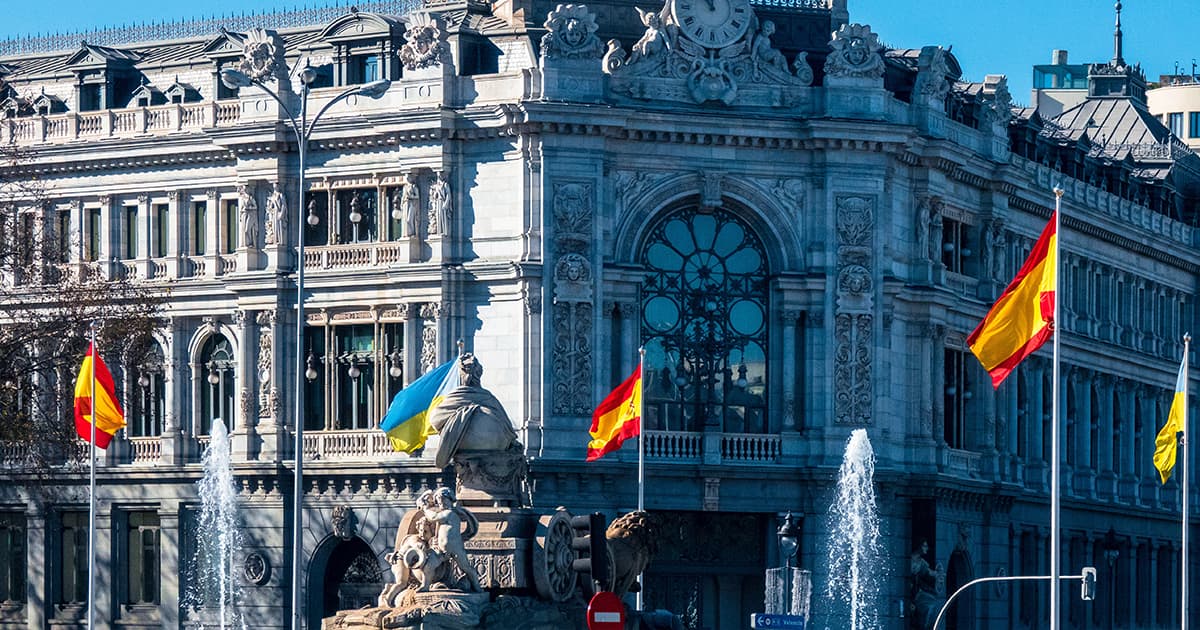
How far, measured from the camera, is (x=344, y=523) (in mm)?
95000

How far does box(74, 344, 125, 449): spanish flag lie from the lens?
8475 cm

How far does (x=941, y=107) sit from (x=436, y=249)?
16.1 meters

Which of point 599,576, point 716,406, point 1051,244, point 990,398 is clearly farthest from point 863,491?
point 599,576

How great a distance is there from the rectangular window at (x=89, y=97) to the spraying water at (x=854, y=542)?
25546 millimetres

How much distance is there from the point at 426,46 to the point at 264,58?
5320mm

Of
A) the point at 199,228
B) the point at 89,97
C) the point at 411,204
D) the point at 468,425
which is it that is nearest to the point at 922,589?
the point at 411,204

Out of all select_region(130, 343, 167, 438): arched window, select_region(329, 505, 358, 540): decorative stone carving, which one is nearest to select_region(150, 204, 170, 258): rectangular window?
select_region(130, 343, 167, 438): arched window

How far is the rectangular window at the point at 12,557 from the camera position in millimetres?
102125

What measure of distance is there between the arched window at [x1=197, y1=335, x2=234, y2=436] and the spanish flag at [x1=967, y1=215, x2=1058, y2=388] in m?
38.5

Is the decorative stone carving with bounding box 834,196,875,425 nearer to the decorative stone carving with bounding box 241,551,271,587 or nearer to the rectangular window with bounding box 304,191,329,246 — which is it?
the rectangular window with bounding box 304,191,329,246

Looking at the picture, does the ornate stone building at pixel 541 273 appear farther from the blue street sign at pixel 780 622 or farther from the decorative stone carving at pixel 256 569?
the blue street sign at pixel 780 622

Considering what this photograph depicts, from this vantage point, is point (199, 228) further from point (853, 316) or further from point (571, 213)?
point (853, 316)

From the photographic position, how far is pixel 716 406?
96.3 m

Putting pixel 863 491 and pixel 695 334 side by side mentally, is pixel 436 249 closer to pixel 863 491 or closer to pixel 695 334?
pixel 695 334
